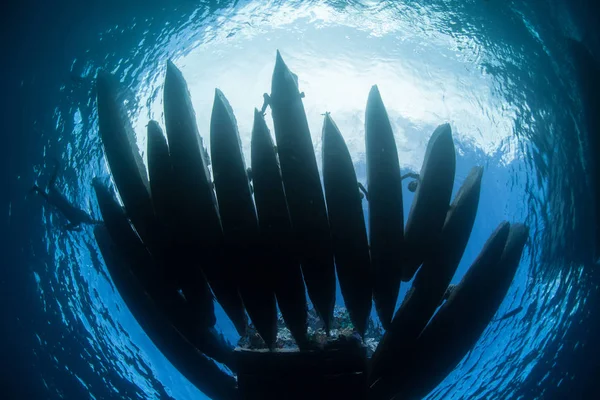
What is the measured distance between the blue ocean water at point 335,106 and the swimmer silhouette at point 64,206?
0.94 feet

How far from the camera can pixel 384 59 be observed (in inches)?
320

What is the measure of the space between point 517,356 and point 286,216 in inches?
564

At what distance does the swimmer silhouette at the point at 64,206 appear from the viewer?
368 inches

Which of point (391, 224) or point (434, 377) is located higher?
point (391, 224)

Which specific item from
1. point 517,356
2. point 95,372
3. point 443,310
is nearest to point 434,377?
point 443,310

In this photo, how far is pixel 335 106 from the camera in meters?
8.73

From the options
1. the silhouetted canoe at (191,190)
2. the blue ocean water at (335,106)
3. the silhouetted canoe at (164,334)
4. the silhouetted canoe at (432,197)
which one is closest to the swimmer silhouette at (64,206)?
the blue ocean water at (335,106)

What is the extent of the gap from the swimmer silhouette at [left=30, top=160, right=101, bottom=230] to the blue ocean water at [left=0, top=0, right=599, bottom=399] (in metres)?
0.29

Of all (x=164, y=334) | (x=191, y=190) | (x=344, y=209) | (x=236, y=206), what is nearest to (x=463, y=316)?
(x=344, y=209)

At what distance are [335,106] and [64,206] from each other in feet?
27.9

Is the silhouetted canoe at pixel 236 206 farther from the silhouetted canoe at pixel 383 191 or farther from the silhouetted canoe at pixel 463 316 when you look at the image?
the silhouetted canoe at pixel 463 316

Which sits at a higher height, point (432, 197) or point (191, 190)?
point (191, 190)

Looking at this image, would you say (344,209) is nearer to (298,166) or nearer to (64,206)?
(298,166)

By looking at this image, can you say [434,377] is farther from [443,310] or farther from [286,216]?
[286,216]
